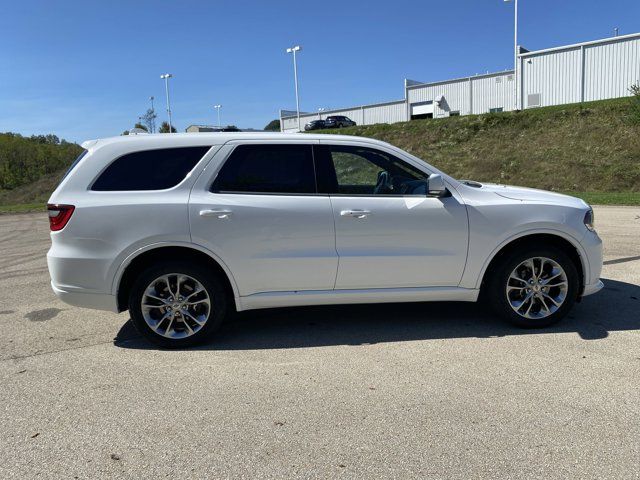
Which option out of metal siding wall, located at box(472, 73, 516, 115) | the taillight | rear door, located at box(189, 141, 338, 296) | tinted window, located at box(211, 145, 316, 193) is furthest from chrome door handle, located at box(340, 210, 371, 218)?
metal siding wall, located at box(472, 73, 516, 115)

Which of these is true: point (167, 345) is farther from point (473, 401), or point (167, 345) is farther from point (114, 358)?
point (473, 401)

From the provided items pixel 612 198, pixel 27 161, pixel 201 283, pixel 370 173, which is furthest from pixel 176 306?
pixel 27 161

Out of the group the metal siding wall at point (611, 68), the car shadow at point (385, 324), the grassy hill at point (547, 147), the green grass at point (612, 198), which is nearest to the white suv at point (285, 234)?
the car shadow at point (385, 324)

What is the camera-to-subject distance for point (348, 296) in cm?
471

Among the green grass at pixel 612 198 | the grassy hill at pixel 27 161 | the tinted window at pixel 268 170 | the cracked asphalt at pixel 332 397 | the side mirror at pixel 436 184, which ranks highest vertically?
the grassy hill at pixel 27 161

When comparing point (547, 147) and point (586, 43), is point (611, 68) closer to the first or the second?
point (586, 43)

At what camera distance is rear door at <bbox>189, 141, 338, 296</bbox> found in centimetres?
449

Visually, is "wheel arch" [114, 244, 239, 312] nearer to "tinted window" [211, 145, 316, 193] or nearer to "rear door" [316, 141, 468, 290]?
"tinted window" [211, 145, 316, 193]

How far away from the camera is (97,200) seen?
4414mm

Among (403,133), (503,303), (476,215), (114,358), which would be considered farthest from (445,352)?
(403,133)

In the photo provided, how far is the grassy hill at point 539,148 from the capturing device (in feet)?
68.5

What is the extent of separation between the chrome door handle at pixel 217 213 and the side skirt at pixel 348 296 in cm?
75

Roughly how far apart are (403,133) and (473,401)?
30.2 meters

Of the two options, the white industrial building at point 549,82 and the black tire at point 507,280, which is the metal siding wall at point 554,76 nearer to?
the white industrial building at point 549,82
